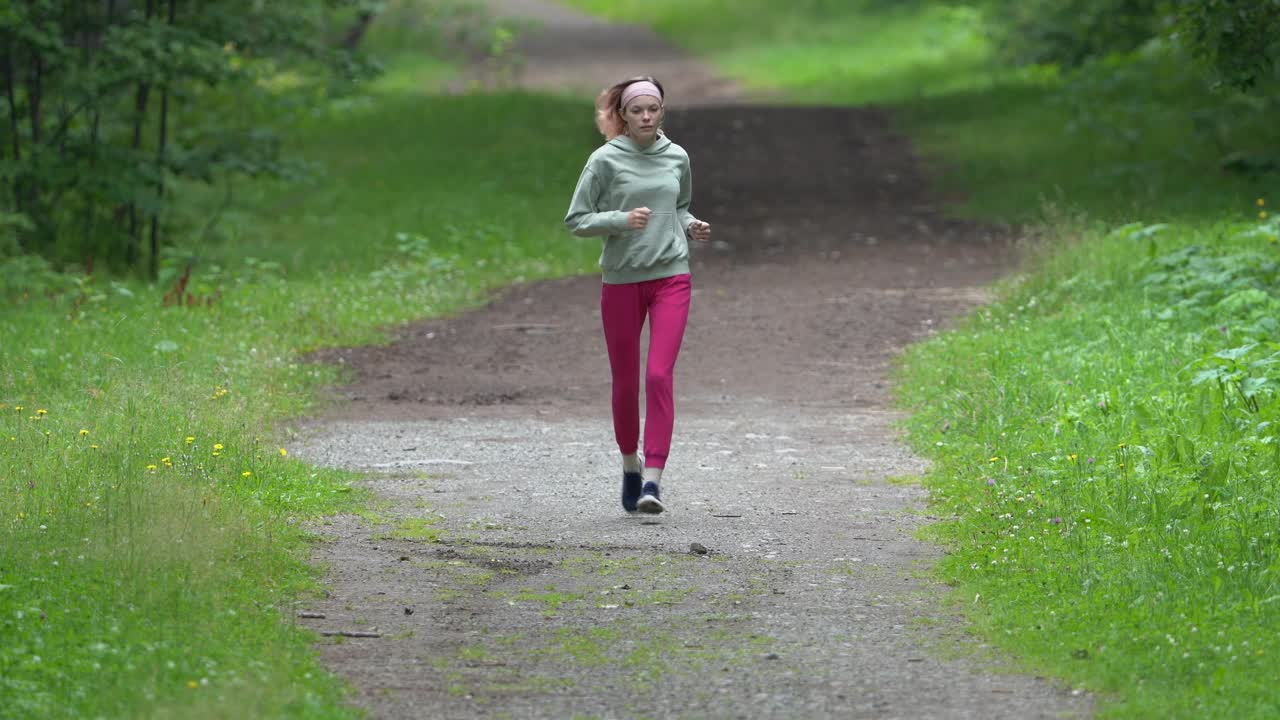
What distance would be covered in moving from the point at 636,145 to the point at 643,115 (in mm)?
198

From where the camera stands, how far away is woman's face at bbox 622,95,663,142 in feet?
24.1

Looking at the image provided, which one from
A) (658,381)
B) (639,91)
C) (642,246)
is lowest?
(658,381)

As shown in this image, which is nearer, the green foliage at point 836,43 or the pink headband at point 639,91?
the pink headband at point 639,91

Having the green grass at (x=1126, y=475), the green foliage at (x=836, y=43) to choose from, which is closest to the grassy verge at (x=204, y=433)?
the green grass at (x=1126, y=475)

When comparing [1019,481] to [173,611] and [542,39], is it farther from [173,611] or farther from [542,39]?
[542,39]

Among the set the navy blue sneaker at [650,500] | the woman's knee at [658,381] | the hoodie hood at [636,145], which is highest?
the hoodie hood at [636,145]

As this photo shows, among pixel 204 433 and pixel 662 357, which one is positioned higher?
pixel 662 357

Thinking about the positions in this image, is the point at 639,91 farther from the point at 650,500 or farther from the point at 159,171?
the point at 159,171

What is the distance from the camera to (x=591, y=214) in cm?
738

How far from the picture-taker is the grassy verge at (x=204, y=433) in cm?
508

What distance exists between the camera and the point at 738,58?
3719 cm

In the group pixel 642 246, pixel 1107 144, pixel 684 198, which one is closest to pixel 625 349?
pixel 642 246

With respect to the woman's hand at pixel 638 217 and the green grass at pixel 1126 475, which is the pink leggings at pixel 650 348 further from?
the green grass at pixel 1126 475

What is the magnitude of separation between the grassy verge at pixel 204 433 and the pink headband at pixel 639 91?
2267 mm
